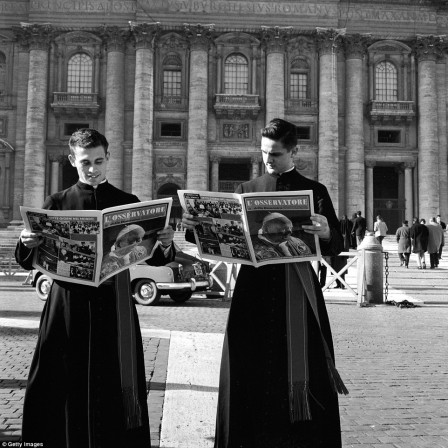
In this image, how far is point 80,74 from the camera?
129 ft

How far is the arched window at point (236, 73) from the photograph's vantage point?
3953cm

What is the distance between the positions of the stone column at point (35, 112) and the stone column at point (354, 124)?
19.7 metres

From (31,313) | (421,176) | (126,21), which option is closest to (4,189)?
(126,21)

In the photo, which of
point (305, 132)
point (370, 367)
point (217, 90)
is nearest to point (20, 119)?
point (217, 90)

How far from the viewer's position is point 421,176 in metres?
38.8

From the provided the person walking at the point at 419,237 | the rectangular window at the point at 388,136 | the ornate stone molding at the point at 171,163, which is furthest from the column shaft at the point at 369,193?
the person walking at the point at 419,237

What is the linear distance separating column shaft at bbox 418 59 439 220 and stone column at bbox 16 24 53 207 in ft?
80.4

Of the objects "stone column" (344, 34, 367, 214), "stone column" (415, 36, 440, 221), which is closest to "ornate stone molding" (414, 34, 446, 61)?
"stone column" (415, 36, 440, 221)

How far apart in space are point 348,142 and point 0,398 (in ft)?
119

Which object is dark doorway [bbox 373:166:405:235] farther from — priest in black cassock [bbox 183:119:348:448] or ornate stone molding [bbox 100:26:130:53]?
priest in black cassock [bbox 183:119:348:448]

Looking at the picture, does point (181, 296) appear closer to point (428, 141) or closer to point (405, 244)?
point (405, 244)

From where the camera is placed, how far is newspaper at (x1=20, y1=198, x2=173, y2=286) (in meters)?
3.48

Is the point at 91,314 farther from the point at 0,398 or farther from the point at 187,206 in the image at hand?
the point at 0,398

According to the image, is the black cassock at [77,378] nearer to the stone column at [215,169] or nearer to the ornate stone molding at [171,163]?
the stone column at [215,169]
